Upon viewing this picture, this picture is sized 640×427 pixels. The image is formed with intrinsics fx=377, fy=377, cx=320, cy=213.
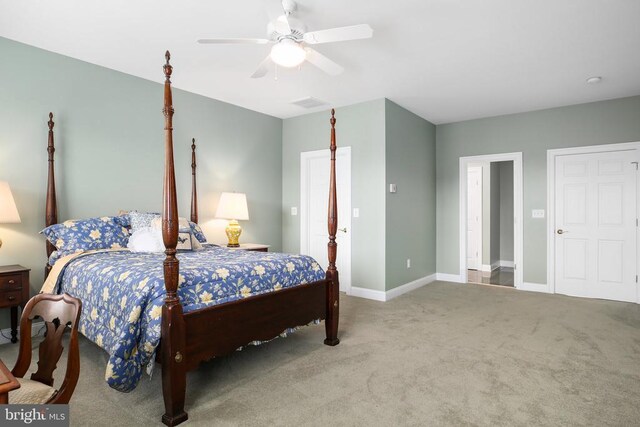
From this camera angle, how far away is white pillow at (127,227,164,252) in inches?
130

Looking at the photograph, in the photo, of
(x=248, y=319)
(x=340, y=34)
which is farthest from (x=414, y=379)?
(x=340, y=34)

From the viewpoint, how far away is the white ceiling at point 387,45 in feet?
8.95

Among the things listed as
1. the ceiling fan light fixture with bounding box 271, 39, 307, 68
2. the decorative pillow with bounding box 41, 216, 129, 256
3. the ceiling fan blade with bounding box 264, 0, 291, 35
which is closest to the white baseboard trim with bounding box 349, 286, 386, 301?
the decorative pillow with bounding box 41, 216, 129, 256

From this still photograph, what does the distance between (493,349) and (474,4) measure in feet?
8.76

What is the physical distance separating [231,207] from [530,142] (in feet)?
14.0

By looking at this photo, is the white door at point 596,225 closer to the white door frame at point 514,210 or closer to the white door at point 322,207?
→ the white door frame at point 514,210

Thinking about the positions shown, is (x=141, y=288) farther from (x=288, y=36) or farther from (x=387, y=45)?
(x=387, y=45)

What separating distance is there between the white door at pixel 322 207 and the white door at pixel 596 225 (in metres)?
2.91

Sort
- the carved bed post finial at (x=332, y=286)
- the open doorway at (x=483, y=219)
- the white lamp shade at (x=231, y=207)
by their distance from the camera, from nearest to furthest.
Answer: the carved bed post finial at (x=332, y=286)
the white lamp shade at (x=231, y=207)
the open doorway at (x=483, y=219)

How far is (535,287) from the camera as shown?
538cm

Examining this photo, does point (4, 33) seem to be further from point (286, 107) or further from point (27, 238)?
point (286, 107)

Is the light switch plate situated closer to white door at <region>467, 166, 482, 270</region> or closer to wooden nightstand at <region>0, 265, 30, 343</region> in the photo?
white door at <region>467, 166, 482, 270</region>

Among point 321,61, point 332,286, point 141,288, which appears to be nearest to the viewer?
point 141,288

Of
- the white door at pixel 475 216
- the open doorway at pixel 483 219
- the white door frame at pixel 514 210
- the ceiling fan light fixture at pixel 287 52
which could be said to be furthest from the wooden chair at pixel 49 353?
the white door at pixel 475 216
